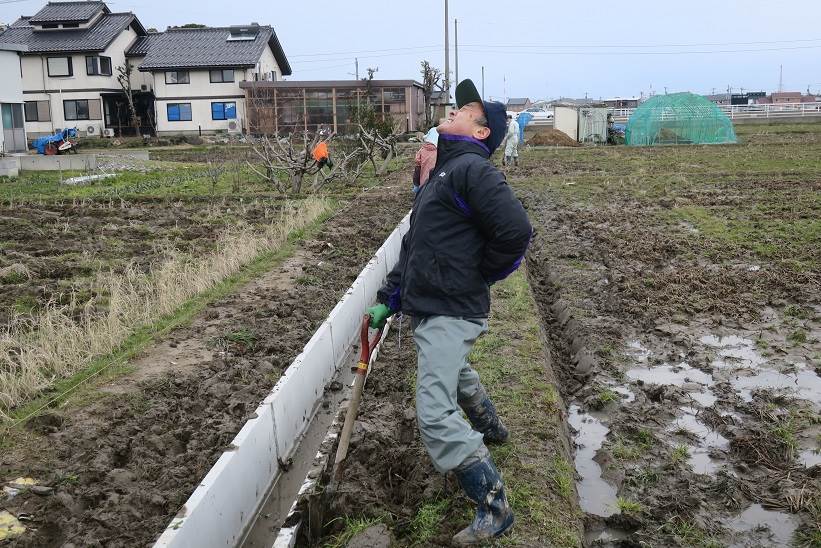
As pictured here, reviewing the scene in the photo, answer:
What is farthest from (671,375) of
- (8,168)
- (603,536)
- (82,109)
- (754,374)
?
(82,109)

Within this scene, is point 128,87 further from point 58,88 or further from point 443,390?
point 443,390

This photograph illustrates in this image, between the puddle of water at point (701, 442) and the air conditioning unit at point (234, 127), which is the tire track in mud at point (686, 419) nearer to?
the puddle of water at point (701, 442)

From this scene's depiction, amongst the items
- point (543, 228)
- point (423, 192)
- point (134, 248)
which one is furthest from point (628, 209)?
point (423, 192)

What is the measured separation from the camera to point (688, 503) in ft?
13.4

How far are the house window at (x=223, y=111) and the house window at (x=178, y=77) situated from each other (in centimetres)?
179

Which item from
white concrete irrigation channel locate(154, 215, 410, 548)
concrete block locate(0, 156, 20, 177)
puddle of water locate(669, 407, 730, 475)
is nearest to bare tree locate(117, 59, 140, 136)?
concrete block locate(0, 156, 20, 177)

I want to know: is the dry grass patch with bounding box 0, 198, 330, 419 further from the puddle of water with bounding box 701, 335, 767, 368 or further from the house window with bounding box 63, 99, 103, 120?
the house window with bounding box 63, 99, 103, 120

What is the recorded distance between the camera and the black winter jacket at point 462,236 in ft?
11.1

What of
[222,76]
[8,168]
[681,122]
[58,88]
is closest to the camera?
[8,168]

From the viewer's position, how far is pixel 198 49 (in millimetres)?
41438

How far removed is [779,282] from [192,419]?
6247mm

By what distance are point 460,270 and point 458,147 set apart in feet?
1.84

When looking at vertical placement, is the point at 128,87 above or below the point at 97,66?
below

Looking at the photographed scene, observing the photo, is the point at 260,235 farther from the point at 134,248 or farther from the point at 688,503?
the point at 688,503
